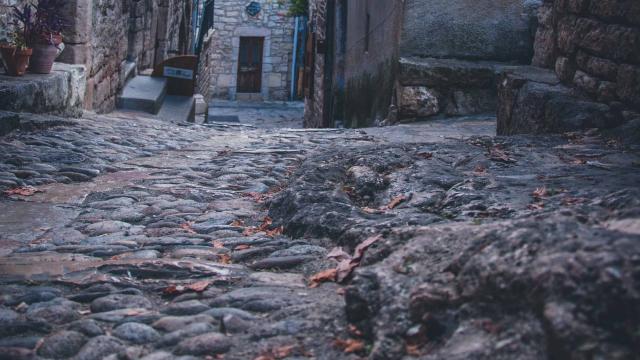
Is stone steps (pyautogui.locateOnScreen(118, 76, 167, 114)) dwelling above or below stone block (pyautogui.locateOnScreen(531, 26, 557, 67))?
below

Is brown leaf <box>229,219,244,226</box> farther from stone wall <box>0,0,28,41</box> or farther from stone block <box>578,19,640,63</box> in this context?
stone wall <box>0,0,28,41</box>

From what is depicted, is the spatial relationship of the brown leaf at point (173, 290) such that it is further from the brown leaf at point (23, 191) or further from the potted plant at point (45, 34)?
the potted plant at point (45, 34)

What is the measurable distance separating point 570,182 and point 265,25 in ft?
76.8

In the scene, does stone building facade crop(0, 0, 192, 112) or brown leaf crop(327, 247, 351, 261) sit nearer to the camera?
brown leaf crop(327, 247, 351, 261)

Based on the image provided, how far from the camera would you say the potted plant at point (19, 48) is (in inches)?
252

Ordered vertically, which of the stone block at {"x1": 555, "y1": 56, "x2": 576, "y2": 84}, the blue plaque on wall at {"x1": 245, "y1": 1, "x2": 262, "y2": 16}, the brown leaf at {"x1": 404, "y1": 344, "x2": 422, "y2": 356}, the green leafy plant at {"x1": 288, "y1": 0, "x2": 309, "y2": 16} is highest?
the blue plaque on wall at {"x1": 245, "y1": 1, "x2": 262, "y2": 16}

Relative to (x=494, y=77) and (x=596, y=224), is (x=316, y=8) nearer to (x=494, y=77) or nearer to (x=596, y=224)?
(x=494, y=77)

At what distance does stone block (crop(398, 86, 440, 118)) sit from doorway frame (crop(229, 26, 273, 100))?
59.8 feet

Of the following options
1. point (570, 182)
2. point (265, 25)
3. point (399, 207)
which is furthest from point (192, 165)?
point (265, 25)

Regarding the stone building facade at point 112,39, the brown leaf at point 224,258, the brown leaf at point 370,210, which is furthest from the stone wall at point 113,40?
the brown leaf at point 224,258

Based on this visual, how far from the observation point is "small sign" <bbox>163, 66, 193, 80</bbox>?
12.4 meters

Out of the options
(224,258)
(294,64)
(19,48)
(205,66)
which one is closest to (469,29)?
(19,48)

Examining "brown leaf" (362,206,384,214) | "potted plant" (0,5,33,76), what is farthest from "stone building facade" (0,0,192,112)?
"brown leaf" (362,206,384,214)

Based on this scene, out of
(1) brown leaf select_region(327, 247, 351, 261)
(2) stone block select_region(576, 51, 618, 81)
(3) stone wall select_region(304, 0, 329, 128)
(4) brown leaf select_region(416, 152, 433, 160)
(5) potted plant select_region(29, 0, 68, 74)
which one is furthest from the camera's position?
(3) stone wall select_region(304, 0, 329, 128)
